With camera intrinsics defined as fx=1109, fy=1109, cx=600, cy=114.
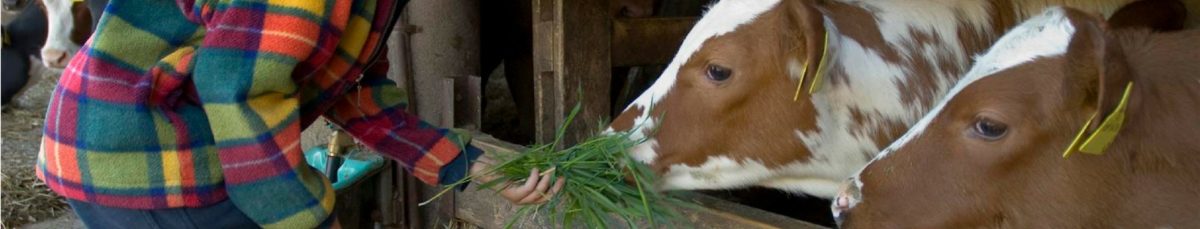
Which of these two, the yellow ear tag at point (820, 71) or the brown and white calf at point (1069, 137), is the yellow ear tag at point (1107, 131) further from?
the yellow ear tag at point (820, 71)

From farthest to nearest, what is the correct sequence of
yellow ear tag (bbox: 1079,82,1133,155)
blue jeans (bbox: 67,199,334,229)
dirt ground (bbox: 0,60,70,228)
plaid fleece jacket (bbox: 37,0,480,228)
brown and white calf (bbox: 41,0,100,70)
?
1. brown and white calf (bbox: 41,0,100,70)
2. dirt ground (bbox: 0,60,70,228)
3. blue jeans (bbox: 67,199,334,229)
4. plaid fleece jacket (bbox: 37,0,480,228)
5. yellow ear tag (bbox: 1079,82,1133,155)

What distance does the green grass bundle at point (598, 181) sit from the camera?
239 centimetres

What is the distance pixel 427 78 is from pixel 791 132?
5.26 feet

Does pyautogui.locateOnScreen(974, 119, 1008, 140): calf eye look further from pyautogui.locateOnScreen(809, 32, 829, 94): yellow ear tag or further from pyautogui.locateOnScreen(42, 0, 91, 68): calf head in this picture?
pyautogui.locateOnScreen(42, 0, 91, 68): calf head

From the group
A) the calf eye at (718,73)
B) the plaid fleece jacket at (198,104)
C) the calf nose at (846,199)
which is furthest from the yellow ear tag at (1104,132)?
the plaid fleece jacket at (198,104)

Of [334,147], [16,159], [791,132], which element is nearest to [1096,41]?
[791,132]

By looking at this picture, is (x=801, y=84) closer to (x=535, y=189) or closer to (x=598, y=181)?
(x=598, y=181)

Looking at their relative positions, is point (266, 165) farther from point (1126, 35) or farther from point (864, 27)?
point (1126, 35)

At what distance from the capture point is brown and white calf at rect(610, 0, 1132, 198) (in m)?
2.44

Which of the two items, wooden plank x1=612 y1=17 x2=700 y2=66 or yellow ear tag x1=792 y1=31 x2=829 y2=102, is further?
wooden plank x1=612 y1=17 x2=700 y2=66

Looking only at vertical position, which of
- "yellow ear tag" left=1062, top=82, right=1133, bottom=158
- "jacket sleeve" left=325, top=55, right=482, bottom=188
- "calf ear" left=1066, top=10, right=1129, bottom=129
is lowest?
"jacket sleeve" left=325, top=55, right=482, bottom=188

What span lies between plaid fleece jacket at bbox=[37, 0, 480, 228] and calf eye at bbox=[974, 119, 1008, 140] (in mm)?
1120

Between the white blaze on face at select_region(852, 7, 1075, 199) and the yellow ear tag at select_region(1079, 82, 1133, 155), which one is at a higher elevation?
the white blaze on face at select_region(852, 7, 1075, 199)

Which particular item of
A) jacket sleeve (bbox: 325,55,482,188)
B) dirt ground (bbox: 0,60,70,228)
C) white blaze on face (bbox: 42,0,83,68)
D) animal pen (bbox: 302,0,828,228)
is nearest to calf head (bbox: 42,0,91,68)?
white blaze on face (bbox: 42,0,83,68)
